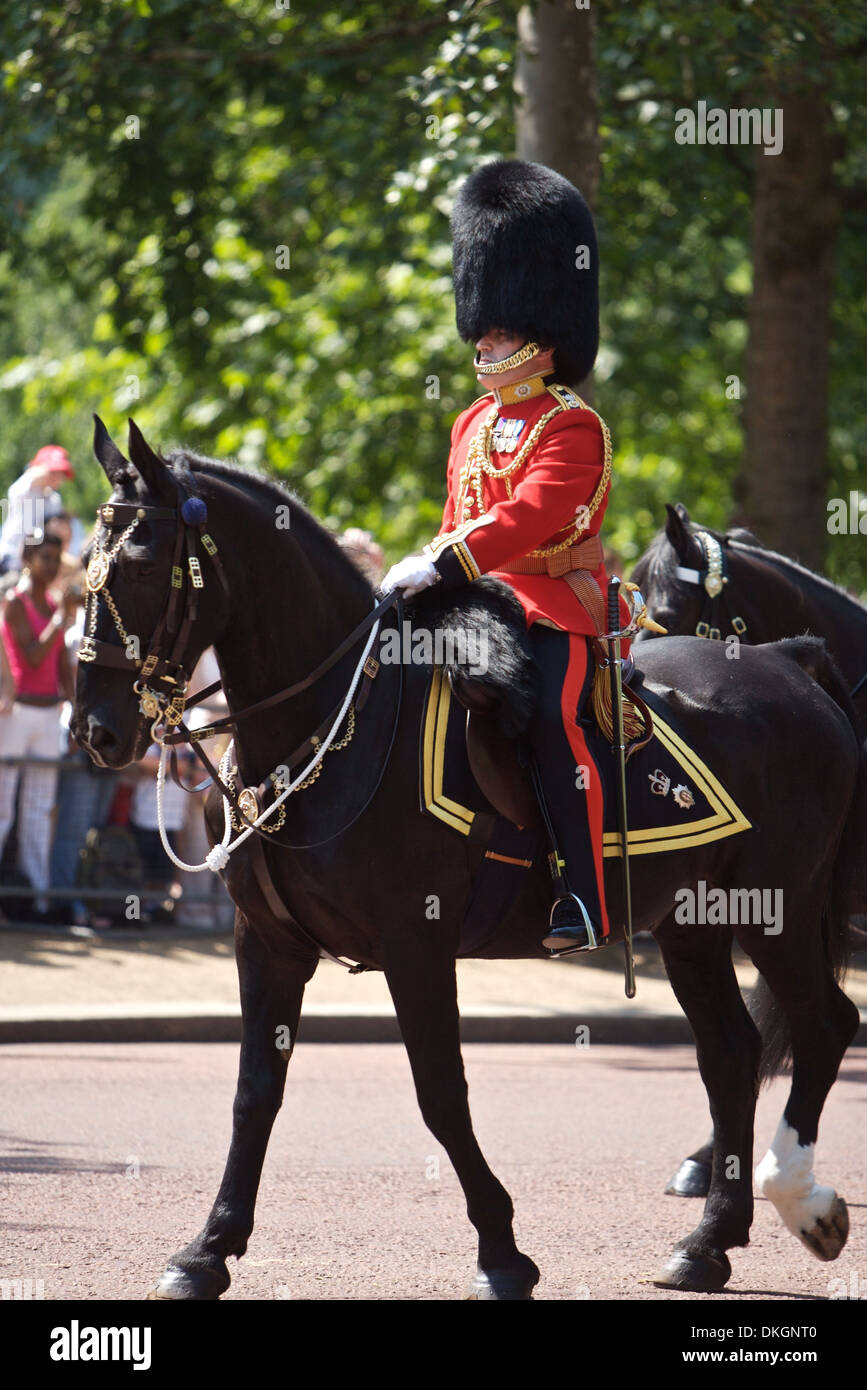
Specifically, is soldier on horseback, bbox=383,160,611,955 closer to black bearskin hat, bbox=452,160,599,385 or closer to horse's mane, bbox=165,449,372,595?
black bearskin hat, bbox=452,160,599,385

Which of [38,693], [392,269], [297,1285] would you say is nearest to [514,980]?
[38,693]

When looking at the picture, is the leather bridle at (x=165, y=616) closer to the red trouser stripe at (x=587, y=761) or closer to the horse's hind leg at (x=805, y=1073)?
the red trouser stripe at (x=587, y=761)

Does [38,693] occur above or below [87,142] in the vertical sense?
below

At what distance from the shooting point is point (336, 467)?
18.8 meters

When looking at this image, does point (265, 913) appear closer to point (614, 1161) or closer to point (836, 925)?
point (836, 925)

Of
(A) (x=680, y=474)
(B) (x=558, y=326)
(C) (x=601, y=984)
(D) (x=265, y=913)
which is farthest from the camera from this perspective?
(A) (x=680, y=474)

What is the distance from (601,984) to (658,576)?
15.3 feet

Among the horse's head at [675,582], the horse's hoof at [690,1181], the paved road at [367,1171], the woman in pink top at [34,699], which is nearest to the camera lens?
the paved road at [367,1171]

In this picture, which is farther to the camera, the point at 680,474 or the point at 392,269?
the point at 680,474

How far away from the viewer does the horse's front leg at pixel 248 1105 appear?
4.86 meters

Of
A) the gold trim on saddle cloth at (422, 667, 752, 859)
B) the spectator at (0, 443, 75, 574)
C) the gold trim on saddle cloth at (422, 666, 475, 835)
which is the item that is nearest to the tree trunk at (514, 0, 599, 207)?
the spectator at (0, 443, 75, 574)

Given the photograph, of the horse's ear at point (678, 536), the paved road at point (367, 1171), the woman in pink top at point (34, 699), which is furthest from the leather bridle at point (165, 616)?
the woman in pink top at point (34, 699)

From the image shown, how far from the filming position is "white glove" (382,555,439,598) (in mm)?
4949

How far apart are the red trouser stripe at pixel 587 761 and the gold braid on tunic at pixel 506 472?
1.21 ft
